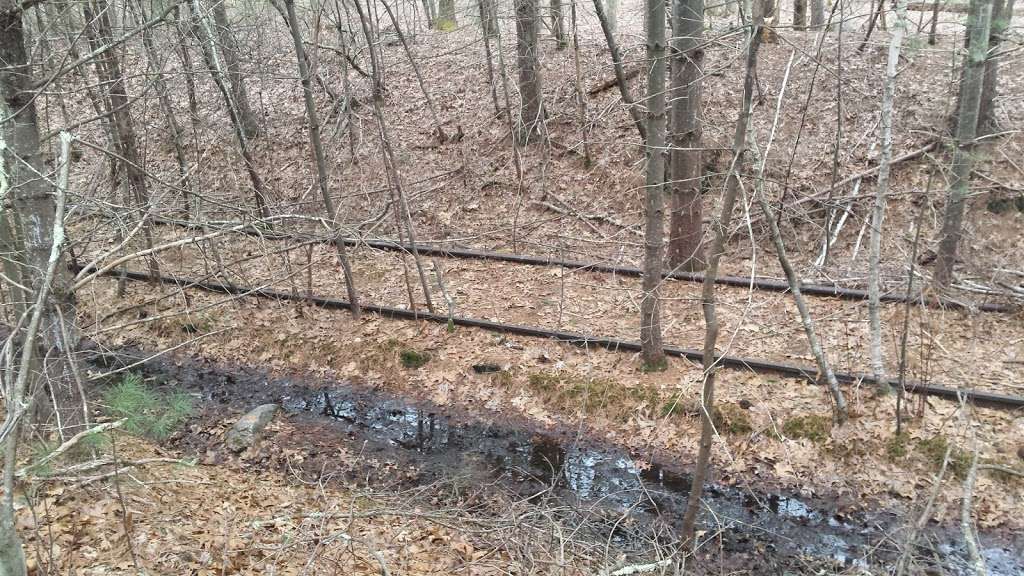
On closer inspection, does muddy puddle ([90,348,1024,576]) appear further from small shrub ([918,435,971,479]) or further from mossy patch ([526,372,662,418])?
small shrub ([918,435,971,479])

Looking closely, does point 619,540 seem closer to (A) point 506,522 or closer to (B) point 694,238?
(A) point 506,522

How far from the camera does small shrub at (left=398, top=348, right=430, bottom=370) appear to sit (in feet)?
31.2

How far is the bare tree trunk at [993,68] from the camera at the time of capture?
8141 millimetres

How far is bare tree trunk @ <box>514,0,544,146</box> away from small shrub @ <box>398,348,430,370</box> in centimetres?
539

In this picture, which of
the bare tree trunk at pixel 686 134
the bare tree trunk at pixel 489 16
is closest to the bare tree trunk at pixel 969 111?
the bare tree trunk at pixel 686 134

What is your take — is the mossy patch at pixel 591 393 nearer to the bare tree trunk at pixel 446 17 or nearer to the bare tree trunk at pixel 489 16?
the bare tree trunk at pixel 489 16

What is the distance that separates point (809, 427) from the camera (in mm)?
7211

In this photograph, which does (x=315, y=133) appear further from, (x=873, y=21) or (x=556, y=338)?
(x=873, y=21)

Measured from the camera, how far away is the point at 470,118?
15.6 m

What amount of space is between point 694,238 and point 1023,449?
4.84 meters

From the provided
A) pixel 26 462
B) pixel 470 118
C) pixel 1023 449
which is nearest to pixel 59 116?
pixel 470 118

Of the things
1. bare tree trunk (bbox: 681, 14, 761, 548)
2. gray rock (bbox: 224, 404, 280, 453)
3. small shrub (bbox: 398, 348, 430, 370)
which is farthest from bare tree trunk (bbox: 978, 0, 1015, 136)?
gray rock (bbox: 224, 404, 280, 453)

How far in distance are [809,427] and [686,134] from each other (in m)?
4.37

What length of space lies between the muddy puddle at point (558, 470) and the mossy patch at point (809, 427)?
71 centimetres
